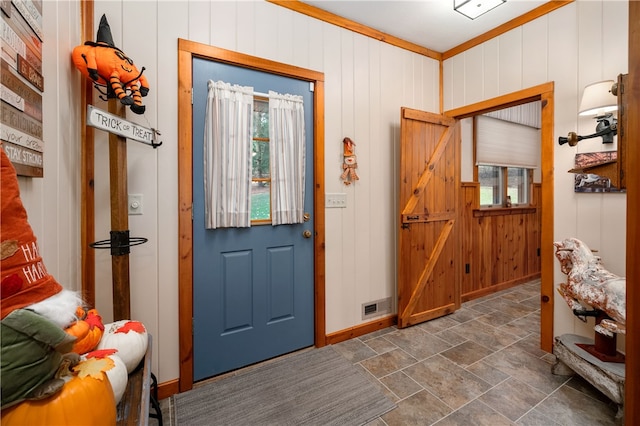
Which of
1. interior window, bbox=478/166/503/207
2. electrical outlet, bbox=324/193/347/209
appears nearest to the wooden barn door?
electrical outlet, bbox=324/193/347/209

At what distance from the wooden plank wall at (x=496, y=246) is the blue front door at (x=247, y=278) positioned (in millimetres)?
2218

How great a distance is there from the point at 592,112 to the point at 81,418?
3038 mm

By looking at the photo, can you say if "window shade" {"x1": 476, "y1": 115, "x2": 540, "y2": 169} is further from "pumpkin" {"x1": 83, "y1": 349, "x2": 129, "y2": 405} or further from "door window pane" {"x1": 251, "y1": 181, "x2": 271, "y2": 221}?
"pumpkin" {"x1": 83, "y1": 349, "x2": 129, "y2": 405}

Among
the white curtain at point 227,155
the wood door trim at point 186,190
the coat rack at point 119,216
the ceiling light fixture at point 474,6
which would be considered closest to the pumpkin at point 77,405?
the coat rack at point 119,216

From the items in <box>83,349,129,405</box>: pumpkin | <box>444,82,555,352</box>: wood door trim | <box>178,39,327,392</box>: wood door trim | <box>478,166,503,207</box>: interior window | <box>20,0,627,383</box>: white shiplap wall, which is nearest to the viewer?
<box>83,349,129,405</box>: pumpkin

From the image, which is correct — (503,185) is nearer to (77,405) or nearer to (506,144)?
(506,144)

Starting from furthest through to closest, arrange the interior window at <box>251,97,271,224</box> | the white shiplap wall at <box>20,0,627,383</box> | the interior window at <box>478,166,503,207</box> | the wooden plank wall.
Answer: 1. the interior window at <box>478,166,503,207</box>
2. the wooden plank wall
3. the interior window at <box>251,97,271,224</box>
4. the white shiplap wall at <box>20,0,627,383</box>

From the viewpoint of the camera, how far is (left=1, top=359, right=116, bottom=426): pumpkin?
0.54m

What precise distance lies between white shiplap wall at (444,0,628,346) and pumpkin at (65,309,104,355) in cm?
297

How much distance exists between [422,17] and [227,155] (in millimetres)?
2102

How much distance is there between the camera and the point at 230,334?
2.07 meters

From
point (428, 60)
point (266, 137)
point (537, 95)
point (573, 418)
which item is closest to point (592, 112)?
point (537, 95)

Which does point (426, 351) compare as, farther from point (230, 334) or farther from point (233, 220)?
point (233, 220)

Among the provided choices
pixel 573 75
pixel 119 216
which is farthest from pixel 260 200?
pixel 573 75
